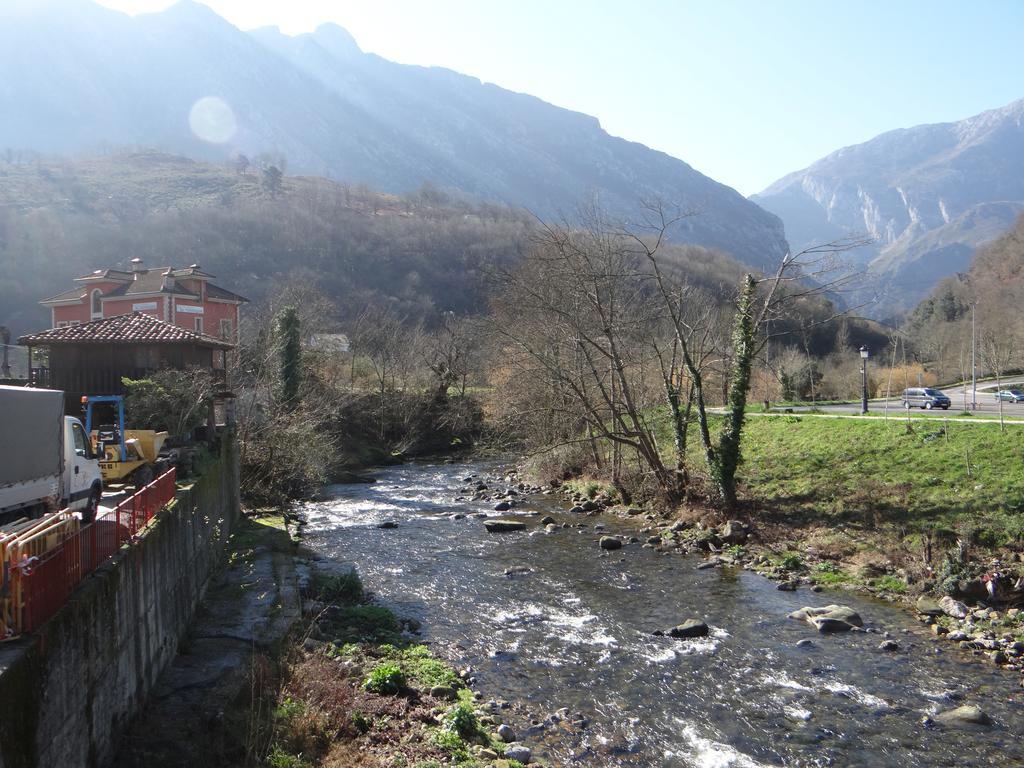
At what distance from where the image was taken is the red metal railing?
666cm

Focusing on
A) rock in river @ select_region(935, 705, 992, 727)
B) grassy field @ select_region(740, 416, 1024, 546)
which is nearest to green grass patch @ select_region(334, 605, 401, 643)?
rock in river @ select_region(935, 705, 992, 727)

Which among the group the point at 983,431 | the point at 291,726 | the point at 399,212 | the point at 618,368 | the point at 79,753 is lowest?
the point at 291,726

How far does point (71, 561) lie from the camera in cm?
790

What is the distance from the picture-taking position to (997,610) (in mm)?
15297

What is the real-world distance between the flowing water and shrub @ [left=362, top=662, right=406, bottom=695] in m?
1.58

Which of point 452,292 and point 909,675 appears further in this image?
point 452,292

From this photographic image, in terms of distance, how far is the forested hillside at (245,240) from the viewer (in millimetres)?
85812

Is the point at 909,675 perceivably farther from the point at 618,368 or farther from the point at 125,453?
the point at 125,453

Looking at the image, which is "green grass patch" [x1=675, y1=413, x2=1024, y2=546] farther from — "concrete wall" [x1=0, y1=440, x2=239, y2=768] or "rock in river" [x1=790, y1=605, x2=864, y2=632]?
"concrete wall" [x1=0, y1=440, x2=239, y2=768]

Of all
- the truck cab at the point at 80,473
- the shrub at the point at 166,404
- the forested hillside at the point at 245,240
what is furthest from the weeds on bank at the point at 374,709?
the forested hillside at the point at 245,240

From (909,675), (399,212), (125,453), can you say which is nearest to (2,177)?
(399,212)

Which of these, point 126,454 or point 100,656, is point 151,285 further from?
point 100,656

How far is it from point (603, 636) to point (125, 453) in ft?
40.1

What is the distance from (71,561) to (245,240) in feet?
332
